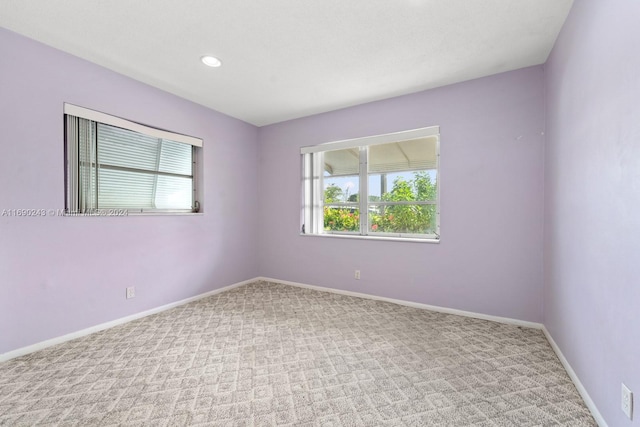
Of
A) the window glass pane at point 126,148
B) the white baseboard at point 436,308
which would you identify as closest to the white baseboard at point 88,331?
the white baseboard at point 436,308

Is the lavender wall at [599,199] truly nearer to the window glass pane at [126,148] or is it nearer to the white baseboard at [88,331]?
the white baseboard at [88,331]

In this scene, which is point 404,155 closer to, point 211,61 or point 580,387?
point 211,61

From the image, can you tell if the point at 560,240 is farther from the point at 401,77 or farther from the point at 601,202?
the point at 401,77

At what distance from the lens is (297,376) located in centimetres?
195

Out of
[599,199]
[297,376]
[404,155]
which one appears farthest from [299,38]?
[297,376]

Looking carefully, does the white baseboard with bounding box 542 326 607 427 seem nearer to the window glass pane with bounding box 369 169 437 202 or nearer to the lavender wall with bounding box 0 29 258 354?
the window glass pane with bounding box 369 169 437 202

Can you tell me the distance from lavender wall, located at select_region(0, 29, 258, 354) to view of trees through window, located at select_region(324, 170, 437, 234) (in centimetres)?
180

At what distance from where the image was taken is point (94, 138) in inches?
106

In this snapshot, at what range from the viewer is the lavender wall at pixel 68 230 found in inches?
85.6

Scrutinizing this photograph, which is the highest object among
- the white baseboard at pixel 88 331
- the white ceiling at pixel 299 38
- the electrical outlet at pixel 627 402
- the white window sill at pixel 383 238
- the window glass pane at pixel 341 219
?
the white ceiling at pixel 299 38

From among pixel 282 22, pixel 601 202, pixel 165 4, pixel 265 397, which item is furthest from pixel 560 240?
pixel 165 4

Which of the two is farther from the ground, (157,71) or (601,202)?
(157,71)

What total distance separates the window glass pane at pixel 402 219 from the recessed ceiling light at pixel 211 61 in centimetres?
246

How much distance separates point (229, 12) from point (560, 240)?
3.05 metres
